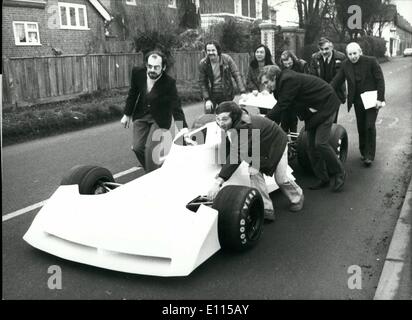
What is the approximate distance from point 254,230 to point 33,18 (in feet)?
75.4

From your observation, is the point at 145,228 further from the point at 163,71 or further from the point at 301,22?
the point at 301,22

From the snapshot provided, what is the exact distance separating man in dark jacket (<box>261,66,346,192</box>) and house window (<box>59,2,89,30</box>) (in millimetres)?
22287

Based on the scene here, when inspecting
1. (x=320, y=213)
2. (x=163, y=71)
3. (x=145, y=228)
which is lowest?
(x=320, y=213)

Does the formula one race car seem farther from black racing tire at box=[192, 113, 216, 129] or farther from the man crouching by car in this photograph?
black racing tire at box=[192, 113, 216, 129]

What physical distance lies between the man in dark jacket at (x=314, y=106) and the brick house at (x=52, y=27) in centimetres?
1874

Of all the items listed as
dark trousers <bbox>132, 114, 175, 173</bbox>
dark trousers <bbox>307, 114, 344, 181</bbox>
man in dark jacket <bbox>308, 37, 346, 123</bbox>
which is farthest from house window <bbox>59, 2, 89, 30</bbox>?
dark trousers <bbox>307, 114, 344, 181</bbox>

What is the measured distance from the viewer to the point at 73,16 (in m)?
27.8

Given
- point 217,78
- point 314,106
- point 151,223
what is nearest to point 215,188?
point 151,223

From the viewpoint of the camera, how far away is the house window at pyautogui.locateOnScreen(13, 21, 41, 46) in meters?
24.3

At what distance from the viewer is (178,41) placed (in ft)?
82.0

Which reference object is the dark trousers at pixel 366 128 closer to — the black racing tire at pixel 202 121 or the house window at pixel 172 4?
the black racing tire at pixel 202 121

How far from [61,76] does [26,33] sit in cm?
895

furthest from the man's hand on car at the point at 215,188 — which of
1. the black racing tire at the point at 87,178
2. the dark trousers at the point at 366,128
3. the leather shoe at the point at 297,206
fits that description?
the dark trousers at the point at 366,128

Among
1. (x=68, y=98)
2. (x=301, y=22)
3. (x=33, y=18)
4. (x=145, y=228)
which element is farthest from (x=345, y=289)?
(x=301, y=22)
